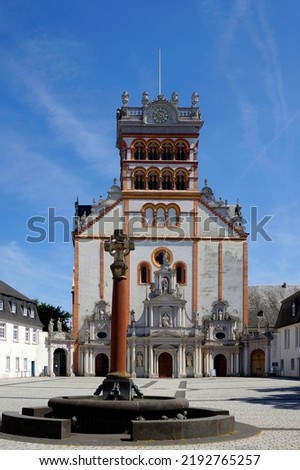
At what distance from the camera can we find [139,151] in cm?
8019

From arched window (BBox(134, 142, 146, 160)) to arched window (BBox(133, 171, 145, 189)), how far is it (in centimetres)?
182

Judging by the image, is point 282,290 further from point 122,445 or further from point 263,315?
point 122,445

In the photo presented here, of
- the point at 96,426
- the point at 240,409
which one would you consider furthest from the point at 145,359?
the point at 96,426

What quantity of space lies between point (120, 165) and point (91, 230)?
10.2 m

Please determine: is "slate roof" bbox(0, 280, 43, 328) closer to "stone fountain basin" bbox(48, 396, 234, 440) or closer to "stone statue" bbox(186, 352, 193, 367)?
"stone statue" bbox(186, 352, 193, 367)

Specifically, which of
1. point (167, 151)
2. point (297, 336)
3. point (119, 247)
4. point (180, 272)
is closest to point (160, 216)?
point (180, 272)

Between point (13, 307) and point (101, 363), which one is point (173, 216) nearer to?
point (101, 363)

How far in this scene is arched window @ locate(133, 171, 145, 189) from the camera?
79.2 meters

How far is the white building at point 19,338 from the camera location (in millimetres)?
66500

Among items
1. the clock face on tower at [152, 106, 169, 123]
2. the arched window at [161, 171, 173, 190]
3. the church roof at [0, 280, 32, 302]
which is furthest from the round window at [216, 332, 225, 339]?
the clock face on tower at [152, 106, 169, 123]

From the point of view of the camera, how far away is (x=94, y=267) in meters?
76.9

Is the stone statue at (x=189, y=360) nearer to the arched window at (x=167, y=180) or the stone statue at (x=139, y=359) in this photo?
the stone statue at (x=139, y=359)

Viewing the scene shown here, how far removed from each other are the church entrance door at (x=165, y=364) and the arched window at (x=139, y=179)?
1908cm

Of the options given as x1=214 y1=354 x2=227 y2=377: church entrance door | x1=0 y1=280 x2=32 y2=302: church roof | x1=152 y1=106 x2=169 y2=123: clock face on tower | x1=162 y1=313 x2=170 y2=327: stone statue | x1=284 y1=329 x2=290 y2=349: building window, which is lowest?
x1=214 y1=354 x2=227 y2=377: church entrance door
